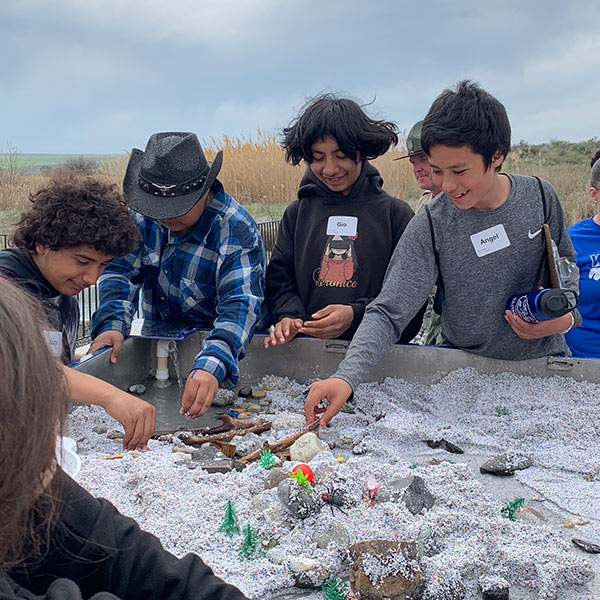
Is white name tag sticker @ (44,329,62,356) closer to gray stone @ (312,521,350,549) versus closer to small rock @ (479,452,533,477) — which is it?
gray stone @ (312,521,350,549)

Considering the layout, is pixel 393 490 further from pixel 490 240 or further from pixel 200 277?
pixel 200 277

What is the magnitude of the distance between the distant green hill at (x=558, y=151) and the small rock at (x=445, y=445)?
2068 cm

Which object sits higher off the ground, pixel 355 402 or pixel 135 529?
pixel 135 529

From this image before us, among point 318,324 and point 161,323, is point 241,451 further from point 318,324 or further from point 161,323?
point 161,323

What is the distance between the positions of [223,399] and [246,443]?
47 cm

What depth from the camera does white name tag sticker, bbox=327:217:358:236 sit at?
9.08ft

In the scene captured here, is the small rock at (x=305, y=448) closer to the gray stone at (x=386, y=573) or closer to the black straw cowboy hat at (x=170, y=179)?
the gray stone at (x=386, y=573)

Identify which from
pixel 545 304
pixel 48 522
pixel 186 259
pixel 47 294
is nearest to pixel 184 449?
pixel 47 294

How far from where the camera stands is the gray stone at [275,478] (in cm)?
162

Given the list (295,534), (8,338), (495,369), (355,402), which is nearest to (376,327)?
(355,402)


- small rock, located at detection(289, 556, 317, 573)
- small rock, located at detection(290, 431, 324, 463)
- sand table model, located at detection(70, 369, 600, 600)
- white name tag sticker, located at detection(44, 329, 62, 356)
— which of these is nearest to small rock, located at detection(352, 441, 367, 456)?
sand table model, located at detection(70, 369, 600, 600)

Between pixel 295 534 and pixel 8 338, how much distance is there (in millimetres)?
908

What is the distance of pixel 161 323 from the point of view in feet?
9.28

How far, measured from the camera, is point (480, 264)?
92.7 inches
